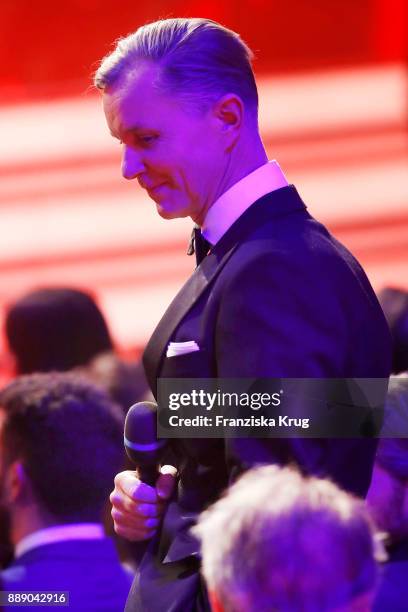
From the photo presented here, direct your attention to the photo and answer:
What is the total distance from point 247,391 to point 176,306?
0.18 metres

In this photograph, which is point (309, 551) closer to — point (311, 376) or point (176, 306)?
point (311, 376)

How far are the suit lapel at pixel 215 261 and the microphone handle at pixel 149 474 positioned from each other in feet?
0.36

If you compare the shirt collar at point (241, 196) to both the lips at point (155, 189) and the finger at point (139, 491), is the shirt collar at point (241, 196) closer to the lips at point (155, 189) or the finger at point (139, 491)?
the lips at point (155, 189)

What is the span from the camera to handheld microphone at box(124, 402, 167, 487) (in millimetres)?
1531

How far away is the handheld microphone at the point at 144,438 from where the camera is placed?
1531 millimetres

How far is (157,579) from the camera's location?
153 cm

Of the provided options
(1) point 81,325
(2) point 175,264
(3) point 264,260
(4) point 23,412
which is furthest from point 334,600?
(2) point 175,264

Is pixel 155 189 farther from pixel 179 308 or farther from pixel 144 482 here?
pixel 144 482

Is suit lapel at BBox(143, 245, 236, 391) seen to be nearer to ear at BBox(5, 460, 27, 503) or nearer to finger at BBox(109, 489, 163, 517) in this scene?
finger at BBox(109, 489, 163, 517)

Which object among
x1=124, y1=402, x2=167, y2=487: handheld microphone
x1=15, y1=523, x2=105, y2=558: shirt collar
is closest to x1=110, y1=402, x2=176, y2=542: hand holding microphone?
x1=124, y1=402, x2=167, y2=487: handheld microphone

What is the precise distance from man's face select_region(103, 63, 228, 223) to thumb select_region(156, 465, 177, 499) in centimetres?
33

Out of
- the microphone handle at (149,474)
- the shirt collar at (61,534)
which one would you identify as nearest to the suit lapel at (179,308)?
the microphone handle at (149,474)

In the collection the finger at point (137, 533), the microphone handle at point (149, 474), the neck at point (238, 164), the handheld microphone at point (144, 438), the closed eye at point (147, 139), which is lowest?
the finger at point (137, 533)

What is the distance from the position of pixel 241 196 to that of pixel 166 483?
1.21ft
